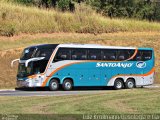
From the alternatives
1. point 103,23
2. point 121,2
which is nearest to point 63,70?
point 103,23

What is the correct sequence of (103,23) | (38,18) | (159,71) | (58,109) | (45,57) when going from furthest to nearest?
(103,23) < (38,18) < (159,71) < (45,57) < (58,109)

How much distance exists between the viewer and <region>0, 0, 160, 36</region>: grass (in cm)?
4641

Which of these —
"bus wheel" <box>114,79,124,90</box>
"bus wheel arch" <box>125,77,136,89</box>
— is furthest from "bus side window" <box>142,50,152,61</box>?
"bus wheel" <box>114,79,124,90</box>

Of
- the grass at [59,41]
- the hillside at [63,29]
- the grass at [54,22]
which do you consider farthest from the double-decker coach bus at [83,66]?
the grass at [54,22]

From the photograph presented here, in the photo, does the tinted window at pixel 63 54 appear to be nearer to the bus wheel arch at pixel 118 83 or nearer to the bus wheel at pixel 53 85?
the bus wheel at pixel 53 85

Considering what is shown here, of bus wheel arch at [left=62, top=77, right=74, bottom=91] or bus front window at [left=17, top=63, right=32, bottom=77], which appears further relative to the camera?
bus wheel arch at [left=62, top=77, right=74, bottom=91]

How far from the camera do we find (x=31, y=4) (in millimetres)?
53688

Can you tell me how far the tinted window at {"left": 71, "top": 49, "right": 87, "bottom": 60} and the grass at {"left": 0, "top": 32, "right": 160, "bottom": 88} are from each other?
6.26 metres

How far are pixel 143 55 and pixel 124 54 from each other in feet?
5.52

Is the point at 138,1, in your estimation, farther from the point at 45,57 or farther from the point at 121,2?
the point at 45,57

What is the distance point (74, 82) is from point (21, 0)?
23280 millimetres

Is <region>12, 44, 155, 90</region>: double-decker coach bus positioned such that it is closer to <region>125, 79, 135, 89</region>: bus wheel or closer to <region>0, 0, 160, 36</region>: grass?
<region>125, 79, 135, 89</region>: bus wheel

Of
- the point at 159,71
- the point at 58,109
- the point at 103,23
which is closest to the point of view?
the point at 58,109

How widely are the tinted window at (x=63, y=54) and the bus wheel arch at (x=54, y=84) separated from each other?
148cm
